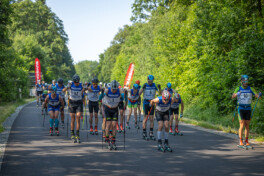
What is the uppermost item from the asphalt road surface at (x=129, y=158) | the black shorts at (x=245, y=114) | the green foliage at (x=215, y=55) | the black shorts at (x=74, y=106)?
the green foliage at (x=215, y=55)

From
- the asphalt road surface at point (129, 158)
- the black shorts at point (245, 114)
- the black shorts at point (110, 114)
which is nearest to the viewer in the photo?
the asphalt road surface at point (129, 158)

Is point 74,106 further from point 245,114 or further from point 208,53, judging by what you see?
point 208,53

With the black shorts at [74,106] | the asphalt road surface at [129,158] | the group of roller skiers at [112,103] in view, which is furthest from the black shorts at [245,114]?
the black shorts at [74,106]

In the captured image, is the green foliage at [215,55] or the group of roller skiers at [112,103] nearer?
the group of roller skiers at [112,103]

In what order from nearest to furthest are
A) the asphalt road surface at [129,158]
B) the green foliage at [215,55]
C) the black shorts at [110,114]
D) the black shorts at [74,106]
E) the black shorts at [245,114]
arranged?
1. the asphalt road surface at [129,158]
2. the black shorts at [110,114]
3. the black shorts at [245,114]
4. the black shorts at [74,106]
5. the green foliage at [215,55]

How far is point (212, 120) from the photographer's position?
17.8 metres

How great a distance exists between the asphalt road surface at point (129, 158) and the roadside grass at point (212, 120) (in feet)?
8.15

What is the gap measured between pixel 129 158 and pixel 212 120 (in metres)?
10.5

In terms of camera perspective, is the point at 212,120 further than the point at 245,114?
Yes

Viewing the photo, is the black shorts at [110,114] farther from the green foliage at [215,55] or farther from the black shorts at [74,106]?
the green foliage at [215,55]

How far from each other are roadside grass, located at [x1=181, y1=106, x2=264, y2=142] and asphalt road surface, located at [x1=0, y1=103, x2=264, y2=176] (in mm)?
2485

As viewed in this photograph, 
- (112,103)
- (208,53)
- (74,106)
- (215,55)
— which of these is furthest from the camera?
(208,53)

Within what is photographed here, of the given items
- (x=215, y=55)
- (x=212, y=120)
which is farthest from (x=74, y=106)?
(x=215, y=55)

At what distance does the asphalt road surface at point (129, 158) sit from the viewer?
7066mm
